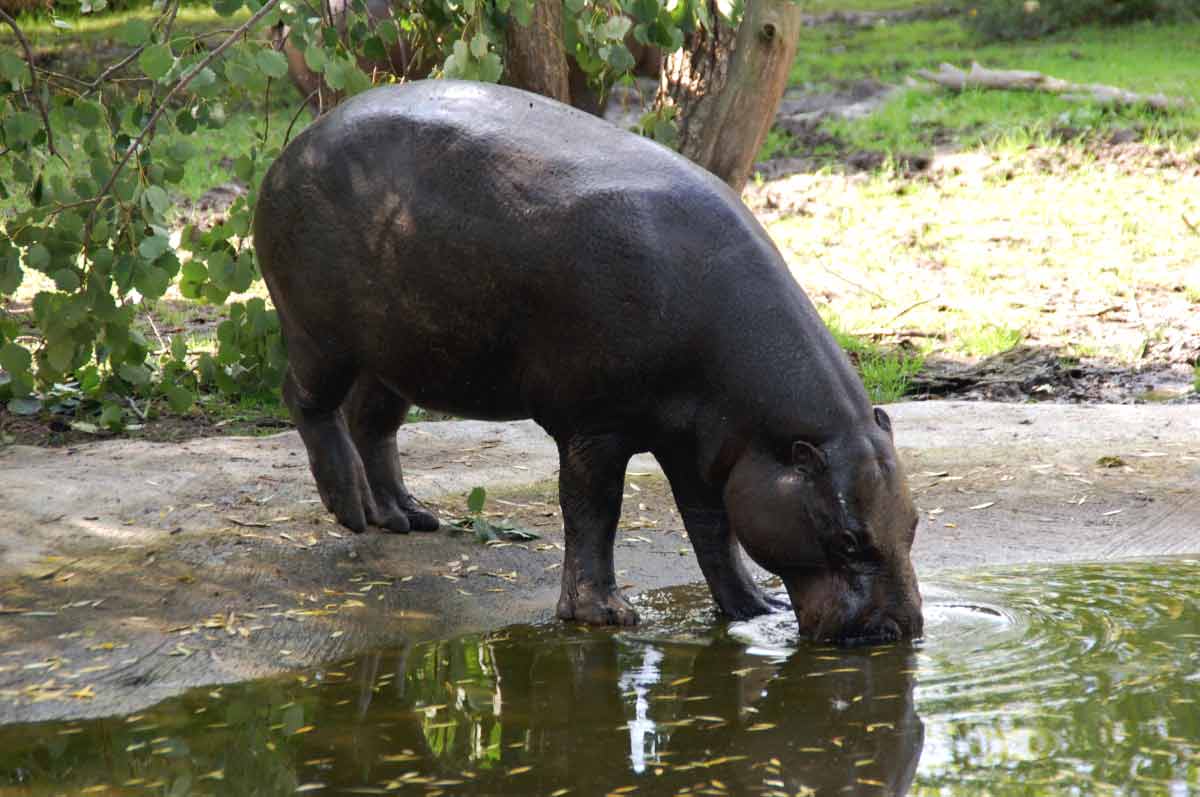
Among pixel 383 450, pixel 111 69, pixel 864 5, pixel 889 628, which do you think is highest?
pixel 111 69

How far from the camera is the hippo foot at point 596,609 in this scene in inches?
181

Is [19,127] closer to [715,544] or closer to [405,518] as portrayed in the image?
[405,518]

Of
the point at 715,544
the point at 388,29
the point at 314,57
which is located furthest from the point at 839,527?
A: the point at 388,29

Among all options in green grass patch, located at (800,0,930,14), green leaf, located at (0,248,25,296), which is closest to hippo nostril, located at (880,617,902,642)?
green leaf, located at (0,248,25,296)

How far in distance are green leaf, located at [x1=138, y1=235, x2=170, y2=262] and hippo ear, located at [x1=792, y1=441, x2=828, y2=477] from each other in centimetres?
212

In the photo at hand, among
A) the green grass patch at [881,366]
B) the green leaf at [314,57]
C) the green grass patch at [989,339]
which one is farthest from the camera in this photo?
the green grass patch at [989,339]

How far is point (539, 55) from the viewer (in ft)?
25.1

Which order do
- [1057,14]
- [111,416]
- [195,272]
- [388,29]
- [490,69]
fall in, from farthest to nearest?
[1057,14] → [111,416] → [195,272] → [388,29] → [490,69]

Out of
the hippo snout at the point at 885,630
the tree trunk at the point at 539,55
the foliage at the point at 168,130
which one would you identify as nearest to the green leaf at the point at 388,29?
the foliage at the point at 168,130

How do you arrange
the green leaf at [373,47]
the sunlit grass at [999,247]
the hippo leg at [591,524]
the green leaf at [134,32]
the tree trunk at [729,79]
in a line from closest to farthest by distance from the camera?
the hippo leg at [591,524] → the green leaf at [134,32] → the green leaf at [373,47] → the tree trunk at [729,79] → the sunlit grass at [999,247]

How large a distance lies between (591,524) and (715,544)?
36 centimetres

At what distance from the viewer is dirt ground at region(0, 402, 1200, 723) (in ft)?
14.1

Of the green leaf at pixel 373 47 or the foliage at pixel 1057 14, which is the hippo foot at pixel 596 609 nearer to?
the green leaf at pixel 373 47

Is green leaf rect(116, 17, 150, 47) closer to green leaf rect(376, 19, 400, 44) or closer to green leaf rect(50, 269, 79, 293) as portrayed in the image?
green leaf rect(50, 269, 79, 293)
